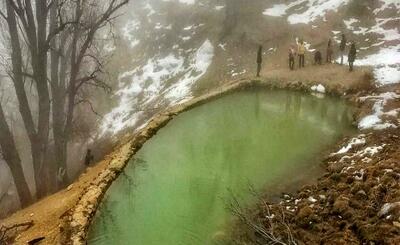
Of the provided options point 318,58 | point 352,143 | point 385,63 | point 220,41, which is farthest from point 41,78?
point 220,41

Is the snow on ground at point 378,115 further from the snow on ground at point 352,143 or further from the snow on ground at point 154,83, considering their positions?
the snow on ground at point 154,83

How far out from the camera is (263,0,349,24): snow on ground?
28.0 meters

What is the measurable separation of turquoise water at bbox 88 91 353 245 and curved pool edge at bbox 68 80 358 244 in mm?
235

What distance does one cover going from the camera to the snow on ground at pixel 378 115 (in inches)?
553

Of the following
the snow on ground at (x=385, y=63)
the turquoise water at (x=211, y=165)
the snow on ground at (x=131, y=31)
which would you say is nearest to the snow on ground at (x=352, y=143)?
the turquoise water at (x=211, y=165)

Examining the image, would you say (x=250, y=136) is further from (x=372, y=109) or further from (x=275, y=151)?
(x=372, y=109)

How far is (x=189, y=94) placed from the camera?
25375mm

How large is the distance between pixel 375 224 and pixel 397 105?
801 cm

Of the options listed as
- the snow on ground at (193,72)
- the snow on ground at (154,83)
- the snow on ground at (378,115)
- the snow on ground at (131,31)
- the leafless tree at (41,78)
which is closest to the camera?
the snow on ground at (378,115)

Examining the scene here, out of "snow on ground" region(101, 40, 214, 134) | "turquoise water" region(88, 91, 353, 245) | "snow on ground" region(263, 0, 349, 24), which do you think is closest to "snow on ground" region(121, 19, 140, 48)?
"snow on ground" region(101, 40, 214, 134)

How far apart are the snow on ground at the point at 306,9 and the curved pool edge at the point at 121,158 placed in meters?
9.59

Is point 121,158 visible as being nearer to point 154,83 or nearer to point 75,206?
point 75,206

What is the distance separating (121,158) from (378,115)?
28.6 ft

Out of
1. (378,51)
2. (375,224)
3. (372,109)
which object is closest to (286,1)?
(378,51)
